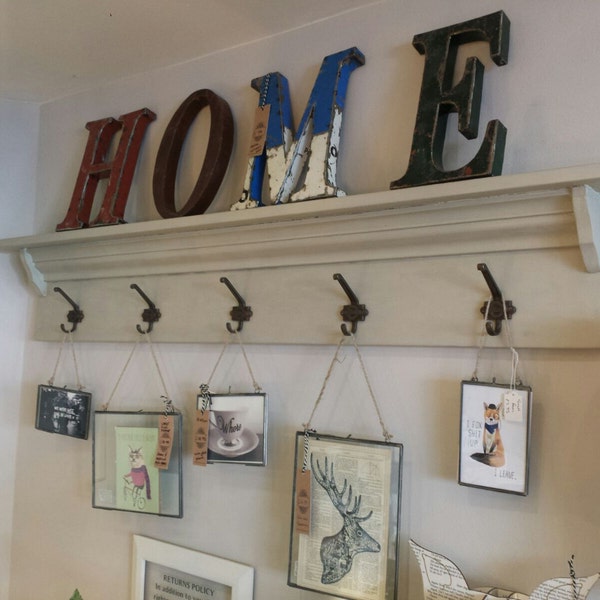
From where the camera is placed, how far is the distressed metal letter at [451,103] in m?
0.83

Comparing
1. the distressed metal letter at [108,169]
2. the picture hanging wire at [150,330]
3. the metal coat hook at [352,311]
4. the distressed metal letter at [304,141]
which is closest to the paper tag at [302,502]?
the metal coat hook at [352,311]

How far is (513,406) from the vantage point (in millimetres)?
790

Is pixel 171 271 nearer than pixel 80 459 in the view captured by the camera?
Yes

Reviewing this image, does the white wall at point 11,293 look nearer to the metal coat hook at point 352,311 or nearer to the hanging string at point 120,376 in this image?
the hanging string at point 120,376

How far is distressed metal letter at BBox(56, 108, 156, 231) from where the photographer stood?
1.26 metres

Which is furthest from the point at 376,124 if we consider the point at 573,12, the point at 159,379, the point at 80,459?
the point at 80,459

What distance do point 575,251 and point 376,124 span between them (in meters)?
0.39

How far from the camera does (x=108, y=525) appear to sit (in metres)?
1.28

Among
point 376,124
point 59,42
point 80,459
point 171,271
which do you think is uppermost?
point 59,42

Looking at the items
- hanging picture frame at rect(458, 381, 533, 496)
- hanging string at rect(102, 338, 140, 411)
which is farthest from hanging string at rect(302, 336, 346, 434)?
hanging string at rect(102, 338, 140, 411)

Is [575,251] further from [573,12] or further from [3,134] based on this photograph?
[3,134]

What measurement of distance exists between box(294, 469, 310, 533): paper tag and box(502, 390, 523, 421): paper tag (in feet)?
1.09

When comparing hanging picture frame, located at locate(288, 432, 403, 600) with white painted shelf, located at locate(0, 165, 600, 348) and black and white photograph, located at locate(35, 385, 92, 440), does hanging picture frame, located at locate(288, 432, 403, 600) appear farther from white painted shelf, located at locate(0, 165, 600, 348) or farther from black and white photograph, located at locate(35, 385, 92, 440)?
black and white photograph, located at locate(35, 385, 92, 440)

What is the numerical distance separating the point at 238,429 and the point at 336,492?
0.21m
